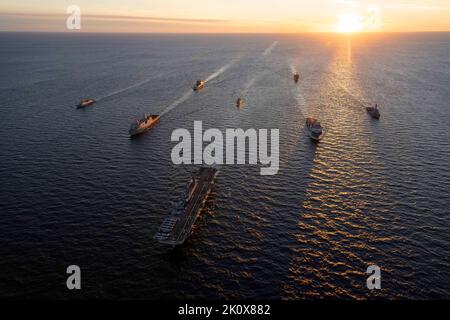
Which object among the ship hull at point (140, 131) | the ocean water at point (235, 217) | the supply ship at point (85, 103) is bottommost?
the ocean water at point (235, 217)

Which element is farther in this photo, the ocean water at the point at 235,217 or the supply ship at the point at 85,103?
the supply ship at the point at 85,103

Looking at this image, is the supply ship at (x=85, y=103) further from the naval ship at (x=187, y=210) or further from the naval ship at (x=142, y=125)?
the naval ship at (x=187, y=210)

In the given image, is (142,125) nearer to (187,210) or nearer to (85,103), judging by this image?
(85,103)

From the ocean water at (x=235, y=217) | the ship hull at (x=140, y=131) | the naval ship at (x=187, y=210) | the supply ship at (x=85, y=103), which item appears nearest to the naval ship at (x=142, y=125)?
the ship hull at (x=140, y=131)

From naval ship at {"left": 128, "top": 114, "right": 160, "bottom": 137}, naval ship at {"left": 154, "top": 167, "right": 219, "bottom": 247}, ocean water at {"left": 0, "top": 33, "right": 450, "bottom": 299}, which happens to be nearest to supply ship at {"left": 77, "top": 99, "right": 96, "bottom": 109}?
ocean water at {"left": 0, "top": 33, "right": 450, "bottom": 299}

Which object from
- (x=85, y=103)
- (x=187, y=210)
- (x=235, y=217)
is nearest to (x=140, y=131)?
(x=85, y=103)

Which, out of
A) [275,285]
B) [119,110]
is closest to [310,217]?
[275,285]

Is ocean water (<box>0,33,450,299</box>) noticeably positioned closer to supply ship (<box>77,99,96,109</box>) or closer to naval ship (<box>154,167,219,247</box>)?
naval ship (<box>154,167,219,247</box>)

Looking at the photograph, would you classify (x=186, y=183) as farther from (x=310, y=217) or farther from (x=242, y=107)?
(x=242, y=107)

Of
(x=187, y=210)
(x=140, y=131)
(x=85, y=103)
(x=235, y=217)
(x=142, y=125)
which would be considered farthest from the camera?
(x=85, y=103)
